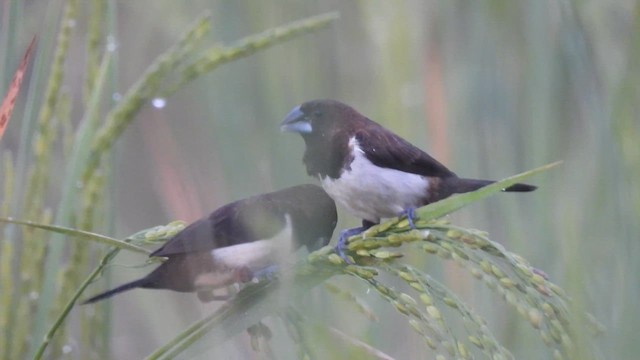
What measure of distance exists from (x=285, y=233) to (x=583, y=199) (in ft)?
0.79

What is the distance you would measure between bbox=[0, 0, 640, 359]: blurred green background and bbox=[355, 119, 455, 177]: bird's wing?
1.96 ft

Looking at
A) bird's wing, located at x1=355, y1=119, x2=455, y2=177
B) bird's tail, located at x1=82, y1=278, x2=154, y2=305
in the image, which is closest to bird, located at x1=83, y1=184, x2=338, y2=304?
bird's tail, located at x1=82, y1=278, x2=154, y2=305

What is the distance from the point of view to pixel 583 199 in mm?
741

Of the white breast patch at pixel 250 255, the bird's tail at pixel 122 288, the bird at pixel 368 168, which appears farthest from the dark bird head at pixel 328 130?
the bird's tail at pixel 122 288

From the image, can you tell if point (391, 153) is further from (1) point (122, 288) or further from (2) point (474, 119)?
(2) point (474, 119)

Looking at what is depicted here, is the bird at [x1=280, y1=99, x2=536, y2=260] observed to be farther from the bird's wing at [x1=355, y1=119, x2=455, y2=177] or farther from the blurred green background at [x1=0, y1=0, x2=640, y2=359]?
the blurred green background at [x1=0, y1=0, x2=640, y2=359]

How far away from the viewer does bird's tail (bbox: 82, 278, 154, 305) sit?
0.93 meters

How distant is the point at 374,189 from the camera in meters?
1.51

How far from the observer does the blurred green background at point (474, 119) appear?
2.27 ft

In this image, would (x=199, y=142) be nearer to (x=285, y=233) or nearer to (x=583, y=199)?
(x=285, y=233)

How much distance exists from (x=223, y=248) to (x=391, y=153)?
1.09 ft

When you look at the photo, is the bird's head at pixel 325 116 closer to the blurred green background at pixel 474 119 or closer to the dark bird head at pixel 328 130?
the dark bird head at pixel 328 130

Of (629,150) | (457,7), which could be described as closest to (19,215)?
(457,7)

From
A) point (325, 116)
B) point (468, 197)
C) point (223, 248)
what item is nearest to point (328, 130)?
point (325, 116)
